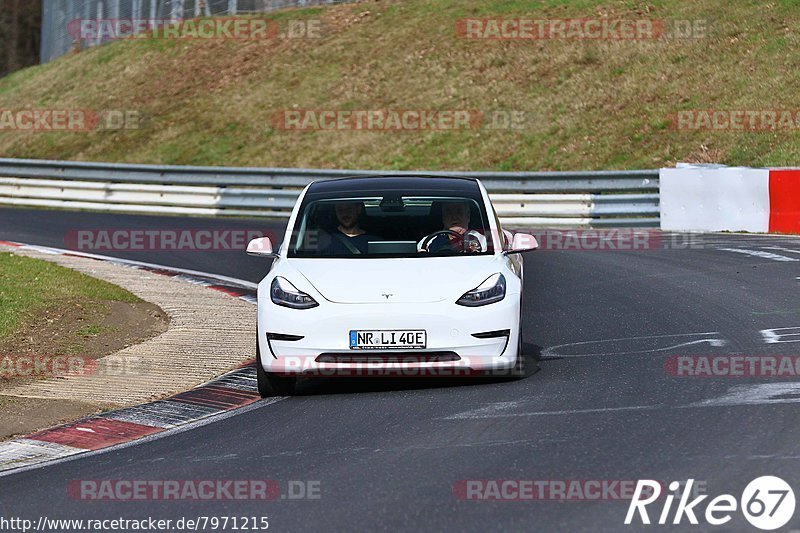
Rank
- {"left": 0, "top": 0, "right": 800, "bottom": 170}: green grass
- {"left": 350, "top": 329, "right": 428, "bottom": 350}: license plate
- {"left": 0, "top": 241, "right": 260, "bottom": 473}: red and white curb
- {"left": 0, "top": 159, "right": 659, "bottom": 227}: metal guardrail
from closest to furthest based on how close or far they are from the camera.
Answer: {"left": 0, "top": 241, "right": 260, "bottom": 473}: red and white curb < {"left": 350, "top": 329, "right": 428, "bottom": 350}: license plate < {"left": 0, "top": 159, "right": 659, "bottom": 227}: metal guardrail < {"left": 0, "top": 0, "right": 800, "bottom": 170}: green grass

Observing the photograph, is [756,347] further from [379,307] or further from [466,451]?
A: [466,451]

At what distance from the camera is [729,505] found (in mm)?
A: 5680

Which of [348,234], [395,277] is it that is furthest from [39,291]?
[395,277]

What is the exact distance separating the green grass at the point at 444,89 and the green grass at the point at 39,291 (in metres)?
14.8

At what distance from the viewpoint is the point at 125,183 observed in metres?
27.7

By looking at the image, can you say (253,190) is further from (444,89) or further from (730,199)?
(444,89)

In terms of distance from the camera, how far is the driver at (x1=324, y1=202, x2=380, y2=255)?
9531mm

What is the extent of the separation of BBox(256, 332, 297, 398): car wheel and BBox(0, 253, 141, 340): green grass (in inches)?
132

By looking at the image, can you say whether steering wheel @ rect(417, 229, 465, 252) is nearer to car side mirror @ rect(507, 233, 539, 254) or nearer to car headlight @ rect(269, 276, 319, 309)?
car side mirror @ rect(507, 233, 539, 254)

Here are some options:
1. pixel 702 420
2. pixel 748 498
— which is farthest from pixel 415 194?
pixel 748 498

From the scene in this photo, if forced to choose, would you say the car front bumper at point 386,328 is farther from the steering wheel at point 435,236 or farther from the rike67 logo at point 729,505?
the rike67 logo at point 729,505

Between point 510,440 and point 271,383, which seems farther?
point 271,383

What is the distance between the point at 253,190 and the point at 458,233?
16.5 metres

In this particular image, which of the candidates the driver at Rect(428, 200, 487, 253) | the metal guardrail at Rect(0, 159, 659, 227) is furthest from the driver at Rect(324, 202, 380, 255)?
the metal guardrail at Rect(0, 159, 659, 227)
